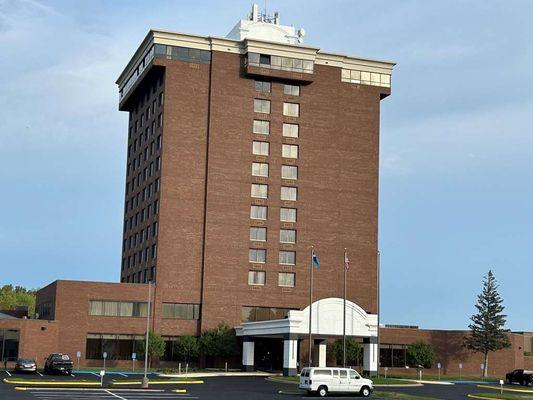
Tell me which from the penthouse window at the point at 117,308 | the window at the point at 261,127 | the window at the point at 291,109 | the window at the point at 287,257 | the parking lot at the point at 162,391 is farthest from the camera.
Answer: the window at the point at 291,109

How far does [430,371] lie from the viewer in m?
109

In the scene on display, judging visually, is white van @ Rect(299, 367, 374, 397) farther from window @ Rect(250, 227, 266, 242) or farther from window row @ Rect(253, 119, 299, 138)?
window row @ Rect(253, 119, 299, 138)

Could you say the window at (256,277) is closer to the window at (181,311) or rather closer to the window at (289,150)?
the window at (181,311)

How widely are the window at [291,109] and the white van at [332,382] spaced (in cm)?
5452

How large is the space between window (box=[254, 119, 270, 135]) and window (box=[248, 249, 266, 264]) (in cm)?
1448

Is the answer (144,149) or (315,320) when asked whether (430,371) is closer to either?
(315,320)

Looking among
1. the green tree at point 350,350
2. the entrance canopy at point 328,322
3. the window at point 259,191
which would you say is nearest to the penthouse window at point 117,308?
the entrance canopy at point 328,322

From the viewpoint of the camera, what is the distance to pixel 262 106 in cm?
10938

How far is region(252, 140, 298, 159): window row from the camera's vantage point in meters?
108

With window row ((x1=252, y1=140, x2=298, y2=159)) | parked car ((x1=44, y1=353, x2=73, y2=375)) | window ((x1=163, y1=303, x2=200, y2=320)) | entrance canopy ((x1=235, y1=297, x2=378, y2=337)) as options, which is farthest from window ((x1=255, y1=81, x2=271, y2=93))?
parked car ((x1=44, y1=353, x2=73, y2=375))

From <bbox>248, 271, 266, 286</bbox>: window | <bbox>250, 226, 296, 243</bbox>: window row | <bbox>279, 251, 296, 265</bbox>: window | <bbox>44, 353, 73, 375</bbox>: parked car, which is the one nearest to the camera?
<bbox>44, 353, 73, 375</bbox>: parked car

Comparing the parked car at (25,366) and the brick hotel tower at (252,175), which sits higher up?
the brick hotel tower at (252,175)

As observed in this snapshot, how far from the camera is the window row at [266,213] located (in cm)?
10725

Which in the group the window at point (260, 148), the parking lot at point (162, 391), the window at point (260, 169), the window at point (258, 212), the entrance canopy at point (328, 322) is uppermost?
the window at point (260, 148)
